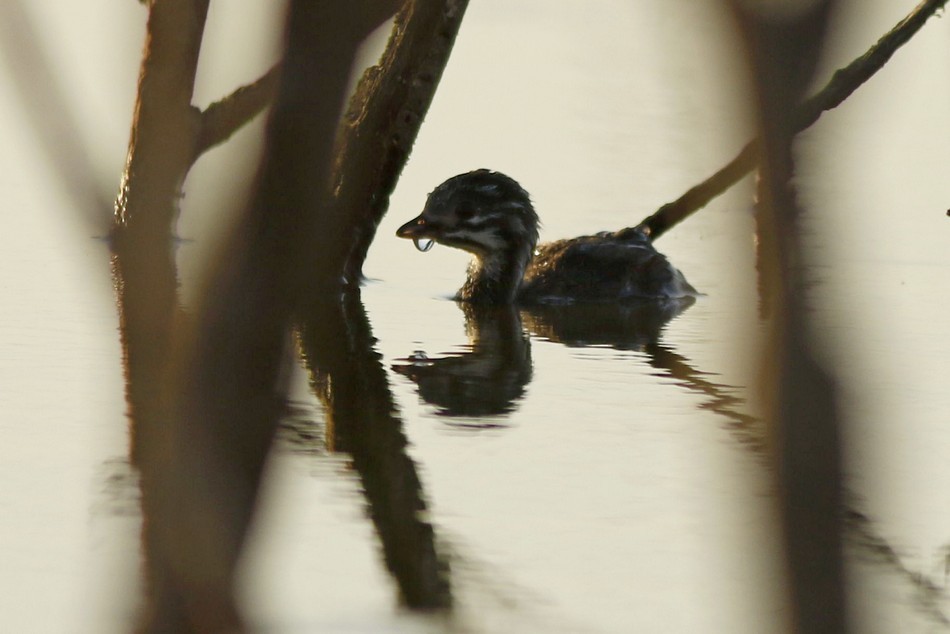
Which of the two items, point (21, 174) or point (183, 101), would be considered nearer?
point (183, 101)

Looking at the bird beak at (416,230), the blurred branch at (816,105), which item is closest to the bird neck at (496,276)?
the bird beak at (416,230)

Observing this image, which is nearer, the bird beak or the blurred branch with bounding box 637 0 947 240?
the blurred branch with bounding box 637 0 947 240

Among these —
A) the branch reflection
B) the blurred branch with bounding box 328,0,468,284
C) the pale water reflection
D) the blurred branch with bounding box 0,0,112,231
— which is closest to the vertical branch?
the pale water reflection

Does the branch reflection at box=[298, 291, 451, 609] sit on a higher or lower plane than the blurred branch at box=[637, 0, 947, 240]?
lower

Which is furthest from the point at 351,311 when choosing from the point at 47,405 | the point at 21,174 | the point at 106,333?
the point at 21,174

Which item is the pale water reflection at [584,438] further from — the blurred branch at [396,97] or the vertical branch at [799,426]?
the blurred branch at [396,97]

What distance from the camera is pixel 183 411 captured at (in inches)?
42.8

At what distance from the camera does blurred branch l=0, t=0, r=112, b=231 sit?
1.42 m

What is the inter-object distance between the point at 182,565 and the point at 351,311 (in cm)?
619

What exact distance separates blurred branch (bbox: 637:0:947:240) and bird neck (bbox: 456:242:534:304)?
0.79 m

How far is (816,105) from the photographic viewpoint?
3.73 ft

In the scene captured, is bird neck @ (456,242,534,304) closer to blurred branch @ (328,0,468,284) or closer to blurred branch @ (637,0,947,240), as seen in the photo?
blurred branch @ (328,0,468,284)

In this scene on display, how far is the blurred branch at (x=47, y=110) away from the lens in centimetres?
142

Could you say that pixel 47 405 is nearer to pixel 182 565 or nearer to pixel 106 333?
pixel 106 333
